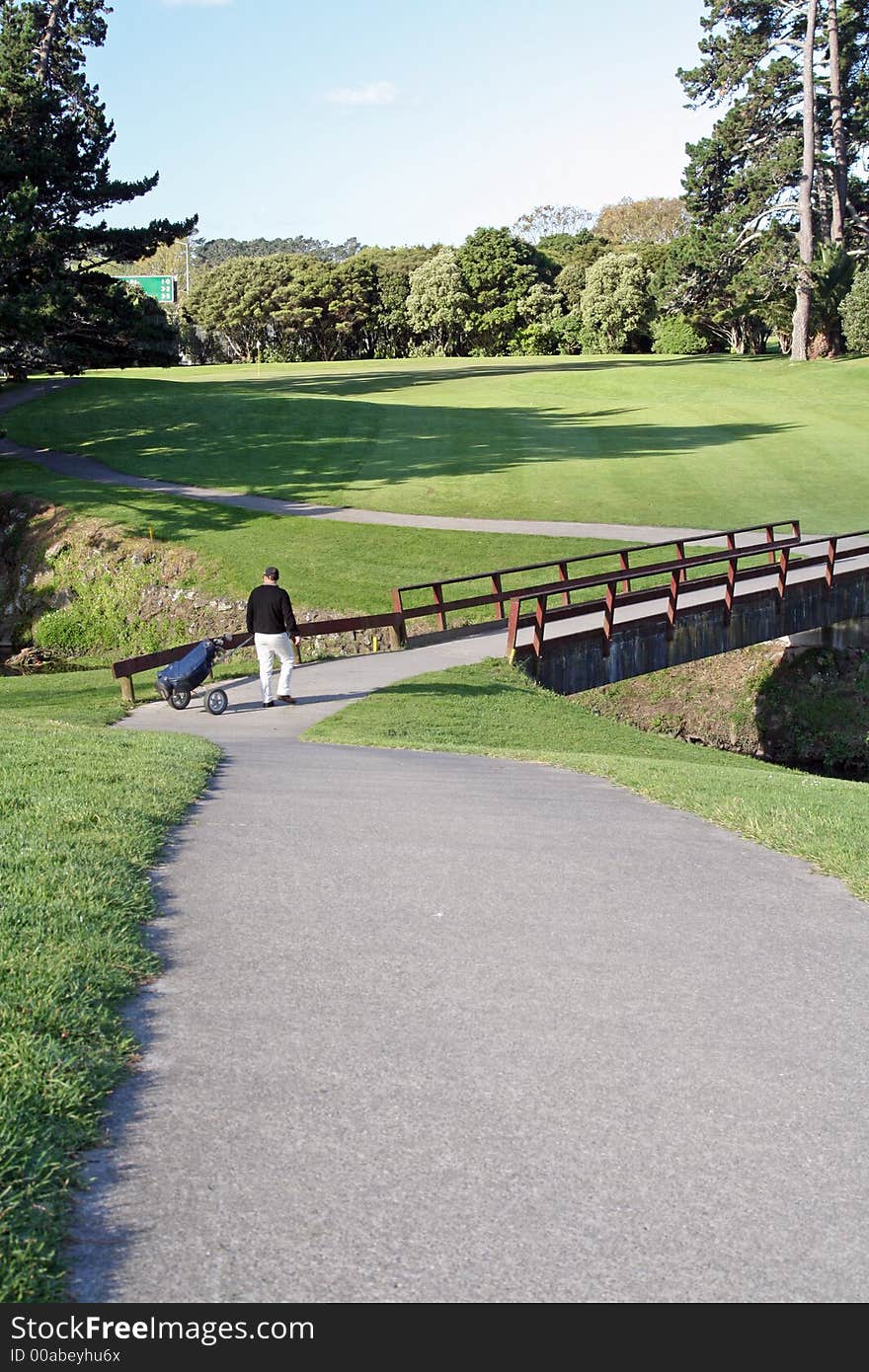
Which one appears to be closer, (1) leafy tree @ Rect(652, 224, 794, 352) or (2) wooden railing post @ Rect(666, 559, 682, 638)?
(2) wooden railing post @ Rect(666, 559, 682, 638)

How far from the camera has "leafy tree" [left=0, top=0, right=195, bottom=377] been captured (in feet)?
126

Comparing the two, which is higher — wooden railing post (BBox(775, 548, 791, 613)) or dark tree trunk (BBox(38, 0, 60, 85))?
dark tree trunk (BBox(38, 0, 60, 85))

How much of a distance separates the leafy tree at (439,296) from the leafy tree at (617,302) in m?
11.1

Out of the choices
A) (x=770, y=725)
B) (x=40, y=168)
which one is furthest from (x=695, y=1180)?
(x=40, y=168)

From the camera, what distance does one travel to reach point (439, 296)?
9725cm

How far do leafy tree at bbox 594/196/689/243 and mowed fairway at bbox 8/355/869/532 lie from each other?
8344 cm

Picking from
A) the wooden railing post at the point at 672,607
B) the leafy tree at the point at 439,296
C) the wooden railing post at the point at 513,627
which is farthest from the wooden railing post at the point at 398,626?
the leafy tree at the point at 439,296

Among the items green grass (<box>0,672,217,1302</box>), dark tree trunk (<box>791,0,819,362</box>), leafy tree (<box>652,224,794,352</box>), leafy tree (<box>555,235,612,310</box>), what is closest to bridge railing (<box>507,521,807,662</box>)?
green grass (<box>0,672,217,1302</box>)

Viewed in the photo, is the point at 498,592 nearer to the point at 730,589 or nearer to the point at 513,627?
the point at 513,627

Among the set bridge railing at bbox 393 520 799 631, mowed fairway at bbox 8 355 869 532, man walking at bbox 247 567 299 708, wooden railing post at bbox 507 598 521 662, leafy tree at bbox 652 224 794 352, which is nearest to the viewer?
man walking at bbox 247 567 299 708

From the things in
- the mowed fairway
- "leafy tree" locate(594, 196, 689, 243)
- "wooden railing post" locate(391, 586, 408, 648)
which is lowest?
"wooden railing post" locate(391, 586, 408, 648)

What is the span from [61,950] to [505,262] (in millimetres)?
98121

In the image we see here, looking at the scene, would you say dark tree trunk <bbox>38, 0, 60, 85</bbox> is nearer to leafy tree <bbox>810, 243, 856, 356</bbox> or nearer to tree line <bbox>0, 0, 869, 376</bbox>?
tree line <bbox>0, 0, 869, 376</bbox>

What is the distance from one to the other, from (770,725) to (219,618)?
12386 mm
